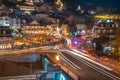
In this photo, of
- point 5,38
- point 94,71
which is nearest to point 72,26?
point 5,38

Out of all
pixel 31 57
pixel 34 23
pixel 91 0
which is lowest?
pixel 31 57

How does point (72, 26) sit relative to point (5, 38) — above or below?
above

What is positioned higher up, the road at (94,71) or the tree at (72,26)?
the tree at (72,26)

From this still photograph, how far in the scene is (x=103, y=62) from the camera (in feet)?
84.4

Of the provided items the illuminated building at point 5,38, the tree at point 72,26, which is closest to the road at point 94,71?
the illuminated building at point 5,38

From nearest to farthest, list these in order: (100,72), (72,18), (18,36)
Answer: (100,72) → (18,36) → (72,18)

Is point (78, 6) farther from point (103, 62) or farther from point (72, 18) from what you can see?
point (103, 62)

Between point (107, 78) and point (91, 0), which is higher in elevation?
point (91, 0)

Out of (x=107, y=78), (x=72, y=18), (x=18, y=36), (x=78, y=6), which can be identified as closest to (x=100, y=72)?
(x=107, y=78)

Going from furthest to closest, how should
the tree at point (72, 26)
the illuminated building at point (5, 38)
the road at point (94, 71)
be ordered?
the tree at point (72, 26) → the illuminated building at point (5, 38) → the road at point (94, 71)

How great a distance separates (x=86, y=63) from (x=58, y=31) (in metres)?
30.6

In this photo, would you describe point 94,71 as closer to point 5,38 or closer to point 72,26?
point 5,38

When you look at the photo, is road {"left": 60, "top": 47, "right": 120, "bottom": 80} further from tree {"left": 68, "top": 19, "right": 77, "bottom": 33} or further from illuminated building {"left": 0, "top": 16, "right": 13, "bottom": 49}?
tree {"left": 68, "top": 19, "right": 77, "bottom": 33}

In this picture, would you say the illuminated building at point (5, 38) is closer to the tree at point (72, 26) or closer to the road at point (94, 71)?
the road at point (94, 71)
